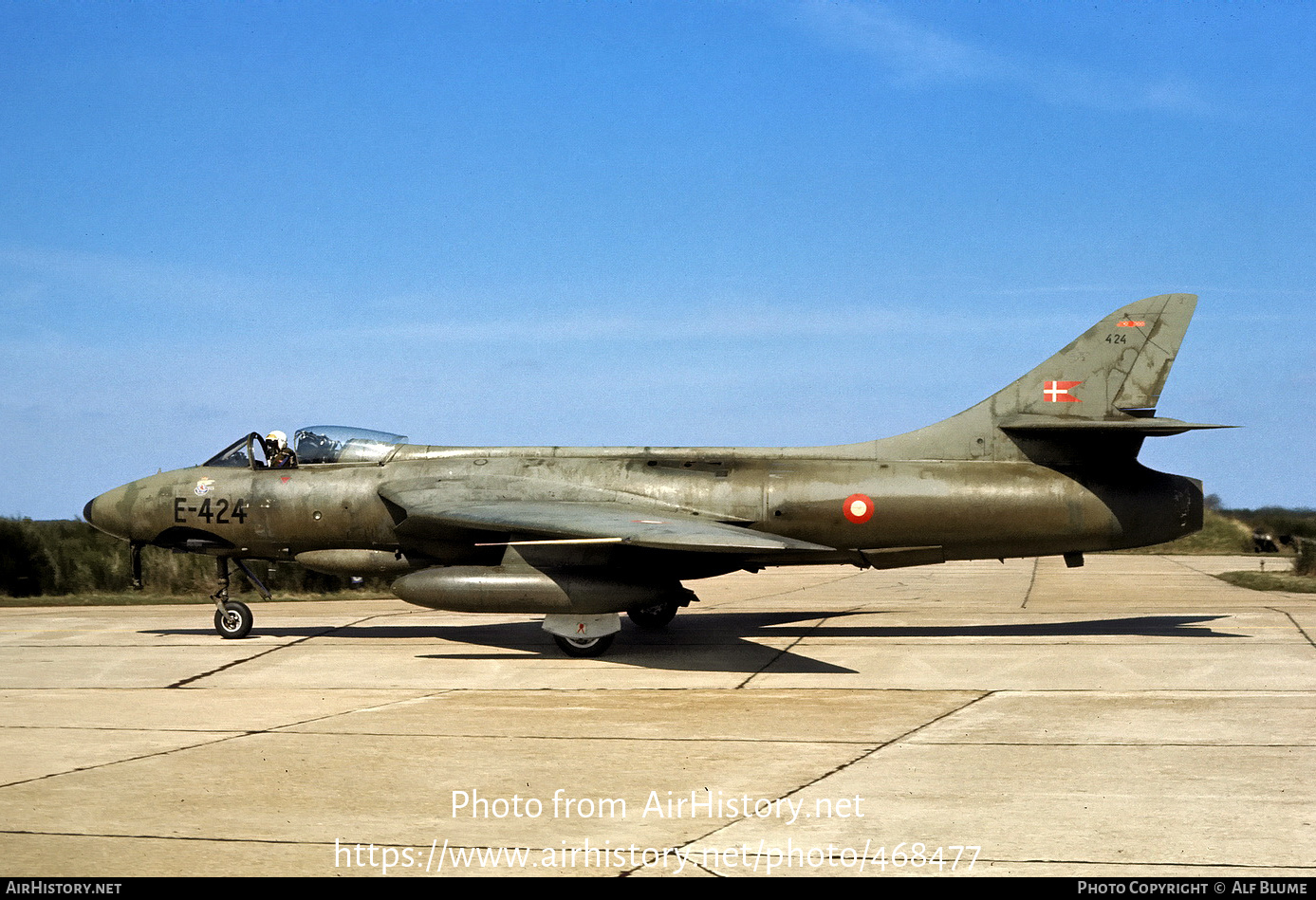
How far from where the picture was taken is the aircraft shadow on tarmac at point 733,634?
510 inches

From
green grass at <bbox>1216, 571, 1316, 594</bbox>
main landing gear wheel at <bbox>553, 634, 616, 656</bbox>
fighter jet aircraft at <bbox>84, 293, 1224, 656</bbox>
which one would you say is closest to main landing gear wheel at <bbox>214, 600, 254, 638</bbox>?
fighter jet aircraft at <bbox>84, 293, 1224, 656</bbox>

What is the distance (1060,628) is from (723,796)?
32.6 feet

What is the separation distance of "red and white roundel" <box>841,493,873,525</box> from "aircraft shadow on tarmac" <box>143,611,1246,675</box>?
172 cm

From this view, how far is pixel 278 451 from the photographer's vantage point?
607 inches

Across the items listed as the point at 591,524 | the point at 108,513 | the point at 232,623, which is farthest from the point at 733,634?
the point at 108,513

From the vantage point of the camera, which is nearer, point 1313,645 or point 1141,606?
point 1313,645

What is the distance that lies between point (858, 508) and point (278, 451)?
755cm

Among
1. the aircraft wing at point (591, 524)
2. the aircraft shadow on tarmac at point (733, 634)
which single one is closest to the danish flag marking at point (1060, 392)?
the aircraft shadow on tarmac at point (733, 634)

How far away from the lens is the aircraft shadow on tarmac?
42.5ft

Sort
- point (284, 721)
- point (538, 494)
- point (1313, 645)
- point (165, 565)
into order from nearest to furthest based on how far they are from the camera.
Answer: point (284, 721) < point (1313, 645) < point (538, 494) < point (165, 565)

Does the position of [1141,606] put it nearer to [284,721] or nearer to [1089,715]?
[1089,715]

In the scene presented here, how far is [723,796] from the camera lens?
6.78m

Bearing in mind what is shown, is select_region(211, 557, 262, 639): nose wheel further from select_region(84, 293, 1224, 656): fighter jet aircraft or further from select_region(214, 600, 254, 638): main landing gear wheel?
select_region(84, 293, 1224, 656): fighter jet aircraft
